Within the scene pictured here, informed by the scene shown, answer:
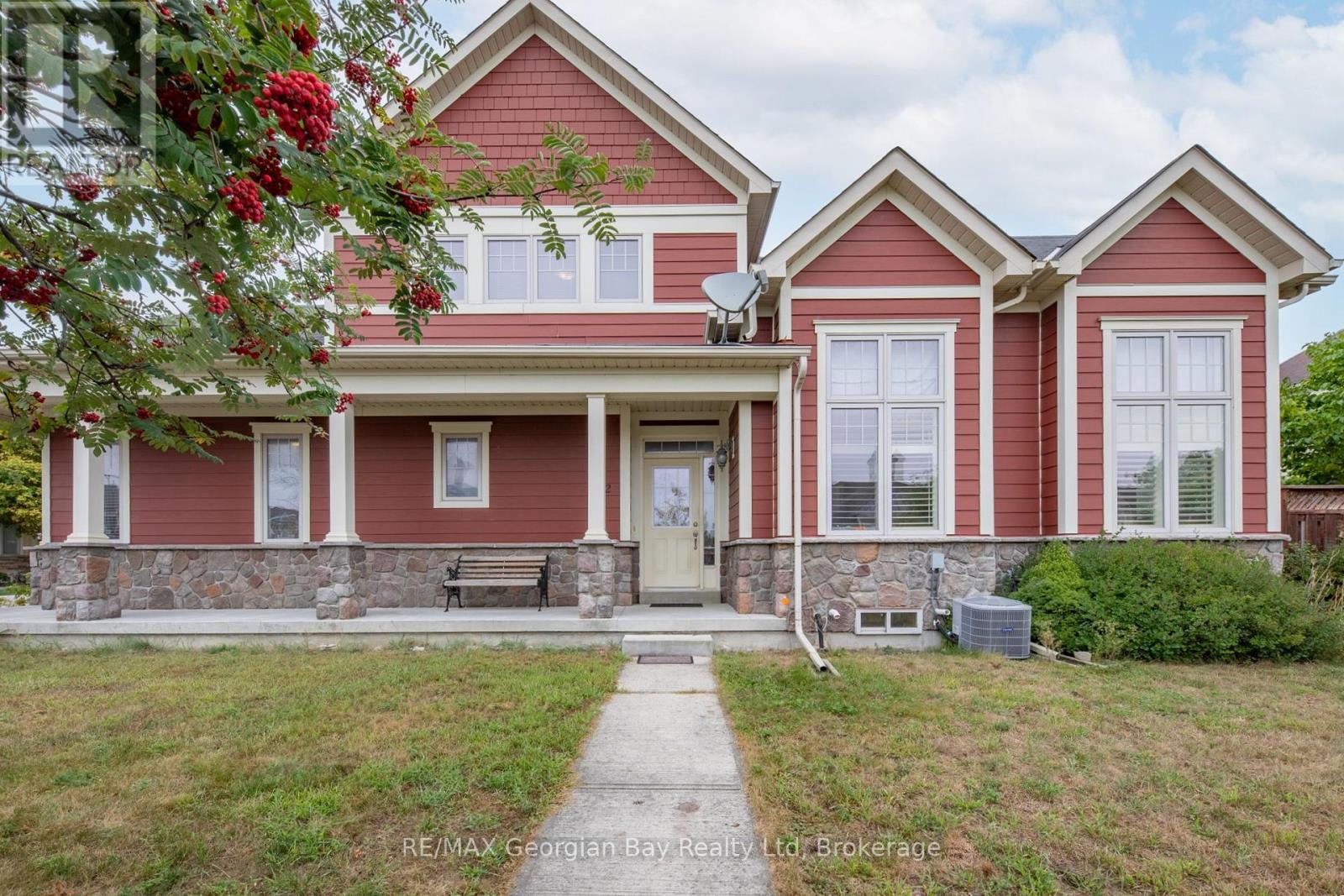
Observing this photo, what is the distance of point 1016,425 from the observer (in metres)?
7.78

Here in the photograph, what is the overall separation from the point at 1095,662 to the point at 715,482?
4688 millimetres

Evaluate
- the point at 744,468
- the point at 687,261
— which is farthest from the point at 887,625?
the point at 687,261

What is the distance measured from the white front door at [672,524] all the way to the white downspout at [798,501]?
2.00 metres

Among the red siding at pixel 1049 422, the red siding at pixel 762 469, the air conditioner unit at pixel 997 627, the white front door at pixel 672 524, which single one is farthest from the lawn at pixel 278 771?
the red siding at pixel 1049 422

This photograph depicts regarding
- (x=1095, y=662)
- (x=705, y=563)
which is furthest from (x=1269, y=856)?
(x=705, y=563)

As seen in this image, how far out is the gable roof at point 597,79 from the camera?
8.05m

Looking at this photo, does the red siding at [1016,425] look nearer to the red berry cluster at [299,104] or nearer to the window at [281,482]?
the red berry cluster at [299,104]

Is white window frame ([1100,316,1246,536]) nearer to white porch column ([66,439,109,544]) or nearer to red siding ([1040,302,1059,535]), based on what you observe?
red siding ([1040,302,1059,535])

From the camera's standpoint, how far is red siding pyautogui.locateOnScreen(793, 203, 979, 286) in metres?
7.57

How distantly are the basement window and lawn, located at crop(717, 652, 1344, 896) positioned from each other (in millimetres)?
1466

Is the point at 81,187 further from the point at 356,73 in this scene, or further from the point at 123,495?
the point at 123,495

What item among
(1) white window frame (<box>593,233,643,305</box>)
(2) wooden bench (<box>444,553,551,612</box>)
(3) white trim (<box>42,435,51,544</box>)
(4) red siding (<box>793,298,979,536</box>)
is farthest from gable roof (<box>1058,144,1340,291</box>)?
(3) white trim (<box>42,435,51,544</box>)

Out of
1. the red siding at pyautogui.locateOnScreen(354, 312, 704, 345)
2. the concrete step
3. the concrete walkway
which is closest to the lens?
the concrete walkway

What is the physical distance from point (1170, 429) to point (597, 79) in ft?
26.4
